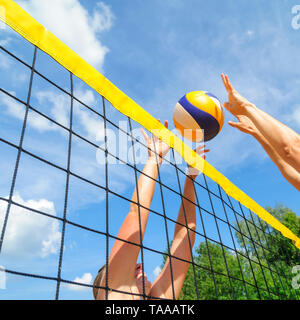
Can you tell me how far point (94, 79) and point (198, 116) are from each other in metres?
1.24

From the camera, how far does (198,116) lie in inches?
130

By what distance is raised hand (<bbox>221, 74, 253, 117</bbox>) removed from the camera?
7.03 feet

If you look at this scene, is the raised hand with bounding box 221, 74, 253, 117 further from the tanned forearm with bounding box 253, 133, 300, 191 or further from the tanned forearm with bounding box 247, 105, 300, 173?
the tanned forearm with bounding box 253, 133, 300, 191

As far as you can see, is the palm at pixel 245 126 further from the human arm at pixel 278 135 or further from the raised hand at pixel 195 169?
the raised hand at pixel 195 169

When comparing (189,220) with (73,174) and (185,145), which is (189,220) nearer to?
(185,145)

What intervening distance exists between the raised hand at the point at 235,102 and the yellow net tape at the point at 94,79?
1.04 m

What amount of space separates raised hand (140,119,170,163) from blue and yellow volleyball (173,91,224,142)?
8.5 inches

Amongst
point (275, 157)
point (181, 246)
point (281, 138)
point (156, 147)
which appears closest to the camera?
point (281, 138)

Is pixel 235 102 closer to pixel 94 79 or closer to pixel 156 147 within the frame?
pixel 156 147

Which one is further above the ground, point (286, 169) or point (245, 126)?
point (245, 126)

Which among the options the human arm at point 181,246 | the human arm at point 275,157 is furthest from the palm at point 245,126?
the human arm at point 181,246

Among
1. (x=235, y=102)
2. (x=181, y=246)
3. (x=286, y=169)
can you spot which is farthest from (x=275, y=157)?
(x=181, y=246)

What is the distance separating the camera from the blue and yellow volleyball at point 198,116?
3.33 meters
